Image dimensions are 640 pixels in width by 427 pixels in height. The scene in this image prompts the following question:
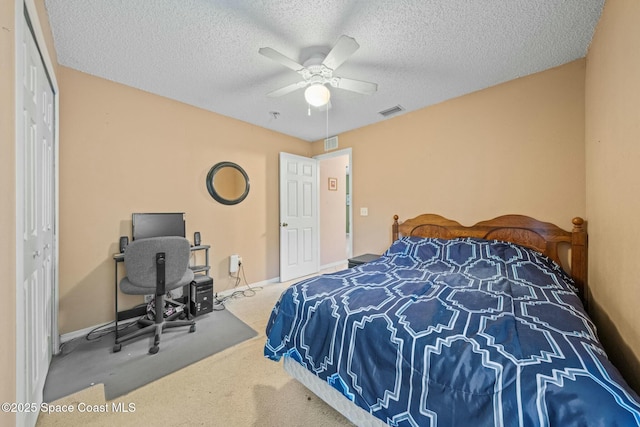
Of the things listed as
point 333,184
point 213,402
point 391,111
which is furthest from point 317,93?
point 333,184

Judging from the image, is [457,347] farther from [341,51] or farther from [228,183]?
[228,183]

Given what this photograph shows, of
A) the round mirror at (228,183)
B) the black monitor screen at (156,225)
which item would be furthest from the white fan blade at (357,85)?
the black monitor screen at (156,225)

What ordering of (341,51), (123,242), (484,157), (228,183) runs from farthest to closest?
(228,183)
(484,157)
(123,242)
(341,51)

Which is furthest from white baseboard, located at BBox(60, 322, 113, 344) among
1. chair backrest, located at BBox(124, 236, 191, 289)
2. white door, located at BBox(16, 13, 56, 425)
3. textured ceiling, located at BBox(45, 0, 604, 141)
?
textured ceiling, located at BBox(45, 0, 604, 141)

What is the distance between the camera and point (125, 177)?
Result: 102 inches

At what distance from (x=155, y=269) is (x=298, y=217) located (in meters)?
2.35

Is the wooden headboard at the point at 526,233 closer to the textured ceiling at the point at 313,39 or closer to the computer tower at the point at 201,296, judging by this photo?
the textured ceiling at the point at 313,39

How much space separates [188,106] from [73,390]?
2.84m

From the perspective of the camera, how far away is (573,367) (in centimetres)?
86

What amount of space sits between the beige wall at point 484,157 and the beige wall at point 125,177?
1.89 meters

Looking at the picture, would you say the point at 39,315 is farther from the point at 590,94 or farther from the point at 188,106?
the point at 590,94

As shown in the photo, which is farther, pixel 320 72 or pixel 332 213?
pixel 332 213

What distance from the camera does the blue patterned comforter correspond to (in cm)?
81

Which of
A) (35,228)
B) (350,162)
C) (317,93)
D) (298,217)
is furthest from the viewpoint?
(298,217)
